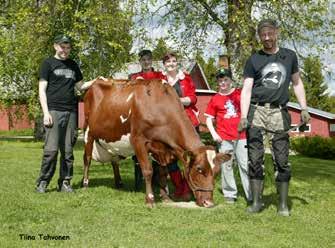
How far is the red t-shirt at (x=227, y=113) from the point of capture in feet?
26.1

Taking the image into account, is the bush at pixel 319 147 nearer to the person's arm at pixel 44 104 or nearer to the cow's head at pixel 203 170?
the person's arm at pixel 44 104

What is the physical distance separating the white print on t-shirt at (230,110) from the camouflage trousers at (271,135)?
91 centimetres

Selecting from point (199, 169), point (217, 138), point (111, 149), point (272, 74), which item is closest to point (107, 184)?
point (111, 149)

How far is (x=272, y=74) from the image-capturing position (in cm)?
690

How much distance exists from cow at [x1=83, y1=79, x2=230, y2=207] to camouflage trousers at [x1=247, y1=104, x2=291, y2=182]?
15.5 inches

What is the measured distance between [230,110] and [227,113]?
6cm

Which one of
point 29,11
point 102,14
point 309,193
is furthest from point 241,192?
point 29,11

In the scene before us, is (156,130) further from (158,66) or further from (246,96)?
(158,66)

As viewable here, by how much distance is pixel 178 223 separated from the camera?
624 centimetres

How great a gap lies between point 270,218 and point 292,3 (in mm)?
9141

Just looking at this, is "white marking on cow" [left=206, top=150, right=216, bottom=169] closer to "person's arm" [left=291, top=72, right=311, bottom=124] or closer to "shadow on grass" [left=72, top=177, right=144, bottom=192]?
"person's arm" [left=291, top=72, right=311, bottom=124]

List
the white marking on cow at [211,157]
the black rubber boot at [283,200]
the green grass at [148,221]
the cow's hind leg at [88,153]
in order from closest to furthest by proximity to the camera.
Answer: the green grass at [148,221]
the black rubber boot at [283,200]
the white marking on cow at [211,157]
the cow's hind leg at [88,153]

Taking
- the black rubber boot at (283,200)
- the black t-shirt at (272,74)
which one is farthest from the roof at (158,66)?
the black rubber boot at (283,200)

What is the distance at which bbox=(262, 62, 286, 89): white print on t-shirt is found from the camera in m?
6.89
